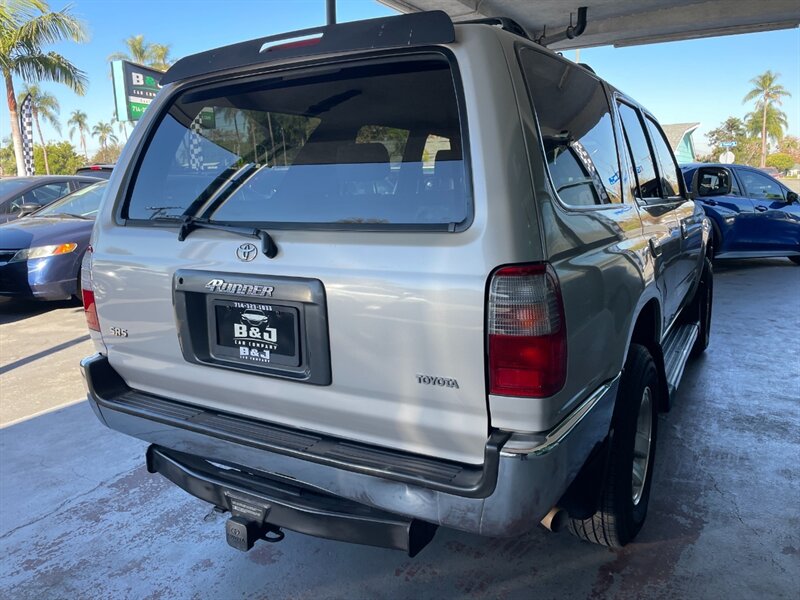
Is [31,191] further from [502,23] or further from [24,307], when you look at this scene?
[502,23]

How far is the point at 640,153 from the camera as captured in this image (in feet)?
11.2

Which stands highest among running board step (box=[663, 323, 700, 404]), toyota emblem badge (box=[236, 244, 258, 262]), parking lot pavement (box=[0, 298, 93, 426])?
toyota emblem badge (box=[236, 244, 258, 262])

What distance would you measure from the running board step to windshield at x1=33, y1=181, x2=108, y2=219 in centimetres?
678

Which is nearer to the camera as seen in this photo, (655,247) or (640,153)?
(655,247)

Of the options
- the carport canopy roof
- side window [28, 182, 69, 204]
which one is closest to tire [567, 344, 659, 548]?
the carport canopy roof

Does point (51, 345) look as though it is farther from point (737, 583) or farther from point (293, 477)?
point (737, 583)

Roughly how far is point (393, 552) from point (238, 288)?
144 centimetres

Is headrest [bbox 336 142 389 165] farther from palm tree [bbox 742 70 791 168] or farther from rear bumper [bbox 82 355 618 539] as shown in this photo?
palm tree [bbox 742 70 791 168]

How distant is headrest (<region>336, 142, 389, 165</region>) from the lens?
2254mm

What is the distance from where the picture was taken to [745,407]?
169 inches

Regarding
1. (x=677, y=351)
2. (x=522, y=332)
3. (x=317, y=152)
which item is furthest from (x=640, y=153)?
(x=522, y=332)

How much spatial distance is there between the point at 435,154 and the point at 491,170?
31 cm

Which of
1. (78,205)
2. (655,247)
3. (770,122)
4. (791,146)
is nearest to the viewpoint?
(655,247)

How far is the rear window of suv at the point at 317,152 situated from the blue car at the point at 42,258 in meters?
5.27
